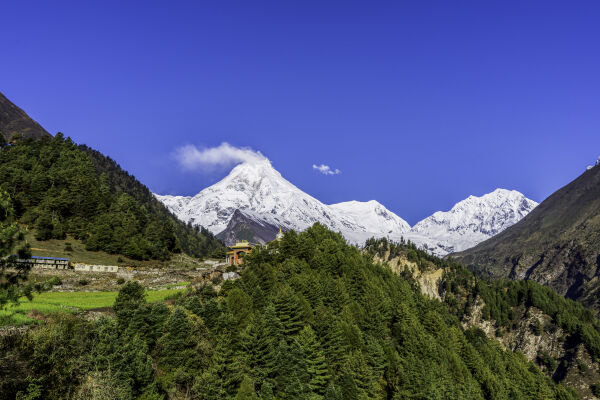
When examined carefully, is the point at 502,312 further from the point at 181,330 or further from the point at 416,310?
the point at 181,330

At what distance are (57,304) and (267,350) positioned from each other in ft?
93.1

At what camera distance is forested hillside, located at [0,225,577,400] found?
34719mm

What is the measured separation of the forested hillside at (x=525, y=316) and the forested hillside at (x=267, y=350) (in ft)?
215

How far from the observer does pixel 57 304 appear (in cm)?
5134

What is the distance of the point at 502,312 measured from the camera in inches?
6353

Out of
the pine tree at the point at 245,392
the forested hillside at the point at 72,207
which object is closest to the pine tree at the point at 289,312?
the pine tree at the point at 245,392

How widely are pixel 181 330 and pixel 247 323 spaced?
11.4 m

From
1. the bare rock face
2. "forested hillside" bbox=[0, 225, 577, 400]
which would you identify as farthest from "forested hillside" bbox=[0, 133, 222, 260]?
the bare rock face

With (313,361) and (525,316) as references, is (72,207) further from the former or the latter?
(525,316)

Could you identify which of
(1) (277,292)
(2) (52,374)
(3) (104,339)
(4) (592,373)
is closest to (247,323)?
(1) (277,292)

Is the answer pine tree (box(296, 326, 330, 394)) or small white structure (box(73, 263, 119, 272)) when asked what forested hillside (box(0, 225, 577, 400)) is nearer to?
pine tree (box(296, 326, 330, 394))

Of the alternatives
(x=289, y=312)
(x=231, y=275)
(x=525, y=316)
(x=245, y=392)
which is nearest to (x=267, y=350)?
(x=245, y=392)

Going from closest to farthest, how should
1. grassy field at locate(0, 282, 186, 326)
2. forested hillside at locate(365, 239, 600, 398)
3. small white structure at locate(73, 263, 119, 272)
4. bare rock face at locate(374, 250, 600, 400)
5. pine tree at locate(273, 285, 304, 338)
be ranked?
1. grassy field at locate(0, 282, 186, 326)
2. pine tree at locate(273, 285, 304, 338)
3. small white structure at locate(73, 263, 119, 272)
4. bare rock face at locate(374, 250, 600, 400)
5. forested hillside at locate(365, 239, 600, 398)

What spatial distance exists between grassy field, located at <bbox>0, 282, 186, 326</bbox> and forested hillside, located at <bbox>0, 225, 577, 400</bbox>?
3.66 metres
